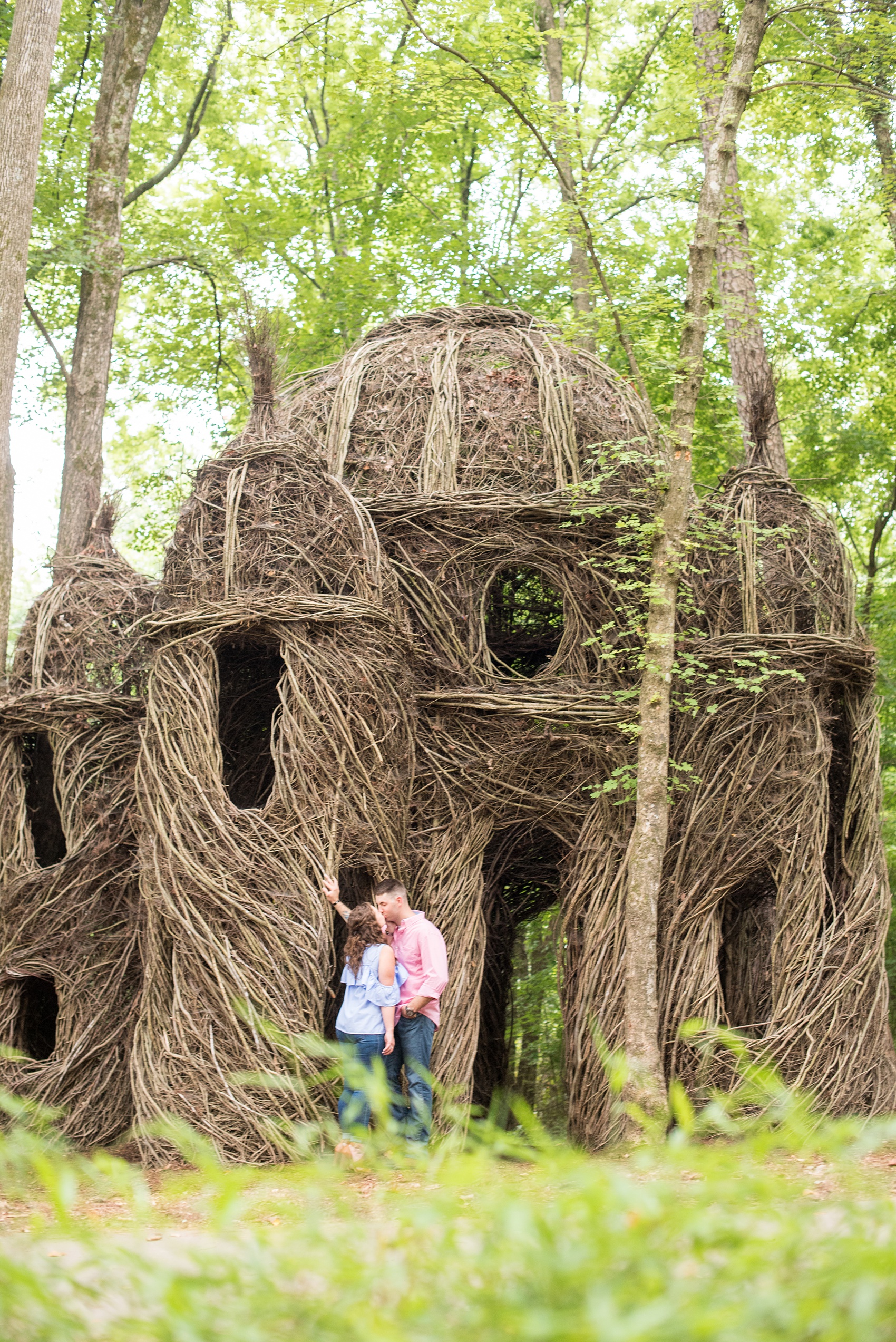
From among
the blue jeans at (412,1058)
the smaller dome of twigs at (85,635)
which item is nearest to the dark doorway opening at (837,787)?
the blue jeans at (412,1058)

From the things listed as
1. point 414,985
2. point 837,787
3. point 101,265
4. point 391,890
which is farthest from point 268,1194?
point 101,265

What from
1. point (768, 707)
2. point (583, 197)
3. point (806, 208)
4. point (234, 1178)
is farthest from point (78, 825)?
point (806, 208)

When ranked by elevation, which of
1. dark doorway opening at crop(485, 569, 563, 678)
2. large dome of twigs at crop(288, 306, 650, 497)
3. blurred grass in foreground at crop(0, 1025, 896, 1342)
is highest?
large dome of twigs at crop(288, 306, 650, 497)

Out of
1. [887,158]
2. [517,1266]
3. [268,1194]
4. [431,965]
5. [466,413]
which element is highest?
[887,158]

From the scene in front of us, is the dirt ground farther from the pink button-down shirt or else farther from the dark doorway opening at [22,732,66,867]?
the dark doorway opening at [22,732,66,867]

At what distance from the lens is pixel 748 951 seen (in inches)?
408

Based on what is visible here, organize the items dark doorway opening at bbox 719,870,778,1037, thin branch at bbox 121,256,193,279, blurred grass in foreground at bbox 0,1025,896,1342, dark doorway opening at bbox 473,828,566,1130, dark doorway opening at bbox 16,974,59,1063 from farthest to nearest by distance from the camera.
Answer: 1. thin branch at bbox 121,256,193,279
2. dark doorway opening at bbox 473,828,566,1130
3. dark doorway opening at bbox 719,870,778,1037
4. dark doorway opening at bbox 16,974,59,1063
5. blurred grass in foreground at bbox 0,1025,896,1342

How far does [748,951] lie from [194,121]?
1480 cm

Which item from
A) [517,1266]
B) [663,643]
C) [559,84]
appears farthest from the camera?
[559,84]

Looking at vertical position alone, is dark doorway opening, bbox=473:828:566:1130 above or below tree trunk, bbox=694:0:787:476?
below

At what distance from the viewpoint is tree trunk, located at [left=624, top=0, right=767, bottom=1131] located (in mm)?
7500

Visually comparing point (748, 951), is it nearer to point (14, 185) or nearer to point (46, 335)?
point (14, 185)

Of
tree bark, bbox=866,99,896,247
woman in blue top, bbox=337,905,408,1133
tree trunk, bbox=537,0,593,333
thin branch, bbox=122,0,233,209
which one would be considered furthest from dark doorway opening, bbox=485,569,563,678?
thin branch, bbox=122,0,233,209

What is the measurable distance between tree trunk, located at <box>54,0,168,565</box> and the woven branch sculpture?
255cm
